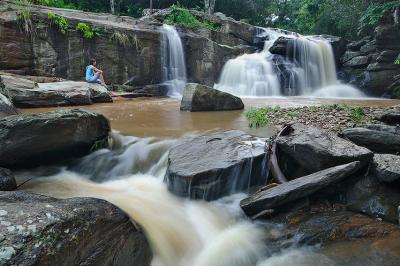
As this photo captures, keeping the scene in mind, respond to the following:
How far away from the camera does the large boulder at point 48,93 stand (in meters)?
9.70

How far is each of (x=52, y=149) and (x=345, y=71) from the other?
17328 millimetres

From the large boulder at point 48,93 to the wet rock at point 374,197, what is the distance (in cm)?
839

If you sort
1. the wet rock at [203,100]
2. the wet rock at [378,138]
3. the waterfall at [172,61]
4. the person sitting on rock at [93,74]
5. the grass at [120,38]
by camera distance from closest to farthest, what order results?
the wet rock at [378,138] → the wet rock at [203,100] → the person sitting on rock at [93,74] → the grass at [120,38] → the waterfall at [172,61]

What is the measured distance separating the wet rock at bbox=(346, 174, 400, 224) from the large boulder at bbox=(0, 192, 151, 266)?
7.88 ft

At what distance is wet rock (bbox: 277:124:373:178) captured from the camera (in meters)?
4.34

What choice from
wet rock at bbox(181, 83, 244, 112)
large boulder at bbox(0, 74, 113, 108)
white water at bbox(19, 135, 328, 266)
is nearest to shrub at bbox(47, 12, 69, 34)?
large boulder at bbox(0, 74, 113, 108)

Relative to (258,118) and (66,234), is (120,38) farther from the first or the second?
(66,234)

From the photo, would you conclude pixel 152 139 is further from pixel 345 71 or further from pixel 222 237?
pixel 345 71

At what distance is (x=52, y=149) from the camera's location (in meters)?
5.49

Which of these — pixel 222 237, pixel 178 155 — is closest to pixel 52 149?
pixel 178 155

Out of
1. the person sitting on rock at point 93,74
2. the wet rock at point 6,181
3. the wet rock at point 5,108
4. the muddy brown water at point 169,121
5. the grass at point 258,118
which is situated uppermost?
the person sitting on rock at point 93,74

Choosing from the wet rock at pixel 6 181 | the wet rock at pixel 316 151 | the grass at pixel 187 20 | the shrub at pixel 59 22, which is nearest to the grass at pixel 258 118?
the wet rock at pixel 316 151

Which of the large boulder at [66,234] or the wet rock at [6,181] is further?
the wet rock at [6,181]

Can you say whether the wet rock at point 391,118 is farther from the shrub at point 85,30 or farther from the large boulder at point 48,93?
the shrub at point 85,30
